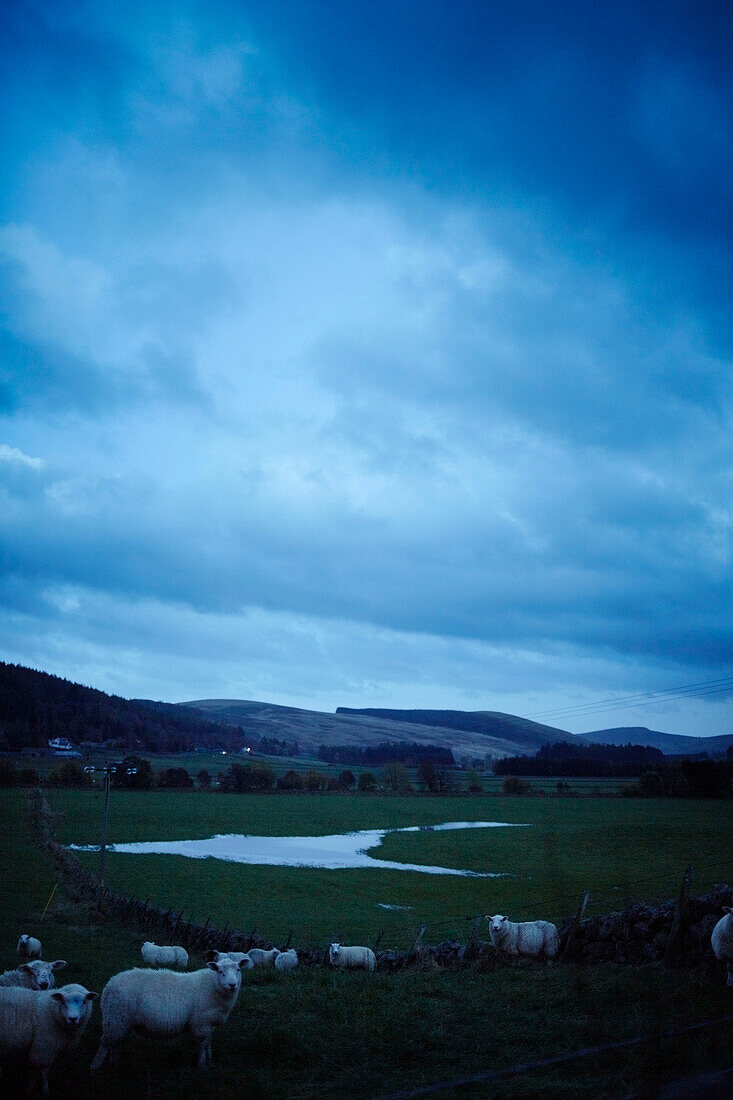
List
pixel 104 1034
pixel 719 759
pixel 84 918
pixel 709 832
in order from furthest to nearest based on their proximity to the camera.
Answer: pixel 719 759 < pixel 709 832 < pixel 84 918 < pixel 104 1034

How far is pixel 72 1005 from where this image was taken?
9172 mm

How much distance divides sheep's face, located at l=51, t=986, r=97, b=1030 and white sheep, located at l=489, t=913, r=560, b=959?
449 inches

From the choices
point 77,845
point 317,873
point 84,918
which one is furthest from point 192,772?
point 84,918

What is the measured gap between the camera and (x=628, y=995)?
12.2m

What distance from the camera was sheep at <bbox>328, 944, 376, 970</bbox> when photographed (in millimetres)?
20484

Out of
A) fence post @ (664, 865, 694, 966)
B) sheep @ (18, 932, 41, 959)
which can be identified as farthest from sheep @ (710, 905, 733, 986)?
sheep @ (18, 932, 41, 959)

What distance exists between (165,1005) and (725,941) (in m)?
10.0

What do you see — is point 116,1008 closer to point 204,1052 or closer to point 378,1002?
point 204,1052

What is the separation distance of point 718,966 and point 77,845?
166 ft

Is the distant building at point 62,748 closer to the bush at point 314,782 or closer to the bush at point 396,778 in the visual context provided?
the bush at point 314,782

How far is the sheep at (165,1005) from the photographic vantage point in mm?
9797

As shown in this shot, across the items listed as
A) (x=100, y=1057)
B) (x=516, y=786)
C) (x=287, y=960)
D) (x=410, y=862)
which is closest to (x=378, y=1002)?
(x=100, y=1057)

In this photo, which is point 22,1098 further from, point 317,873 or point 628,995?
point 317,873

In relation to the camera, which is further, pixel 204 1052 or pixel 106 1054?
pixel 204 1052
